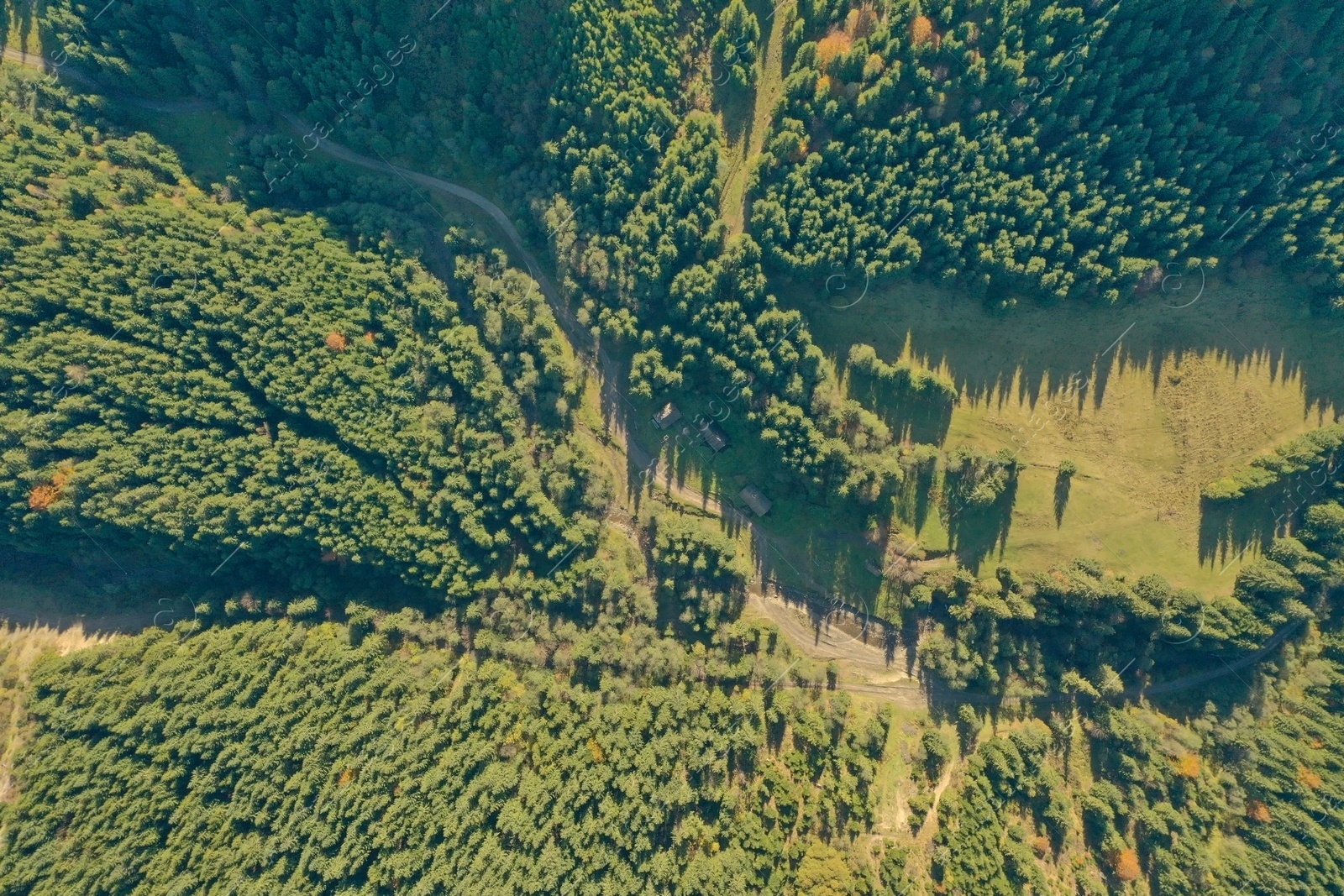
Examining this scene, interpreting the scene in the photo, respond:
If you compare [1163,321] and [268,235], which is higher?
[1163,321]

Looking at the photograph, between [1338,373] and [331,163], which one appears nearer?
[1338,373]

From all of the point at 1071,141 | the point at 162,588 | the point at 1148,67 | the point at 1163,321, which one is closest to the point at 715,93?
the point at 1071,141

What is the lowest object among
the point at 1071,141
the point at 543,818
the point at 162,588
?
the point at 543,818

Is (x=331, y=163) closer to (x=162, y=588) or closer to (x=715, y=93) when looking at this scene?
(x=715, y=93)

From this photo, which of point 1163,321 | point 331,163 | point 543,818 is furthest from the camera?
point 331,163

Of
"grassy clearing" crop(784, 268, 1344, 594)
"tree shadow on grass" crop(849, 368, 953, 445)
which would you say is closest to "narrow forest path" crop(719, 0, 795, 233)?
"grassy clearing" crop(784, 268, 1344, 594)

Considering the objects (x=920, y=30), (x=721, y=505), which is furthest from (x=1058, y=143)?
(x=721, y=505)
